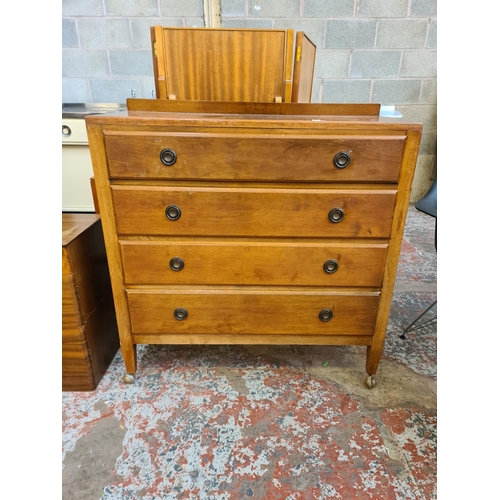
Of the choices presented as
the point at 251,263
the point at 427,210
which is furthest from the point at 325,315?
the point at 427,210

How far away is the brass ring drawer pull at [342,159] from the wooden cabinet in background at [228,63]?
1.29ft

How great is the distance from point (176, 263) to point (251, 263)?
0.26 m

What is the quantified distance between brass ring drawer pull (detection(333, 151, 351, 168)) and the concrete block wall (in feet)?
7.60

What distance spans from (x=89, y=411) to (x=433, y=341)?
5.12ft

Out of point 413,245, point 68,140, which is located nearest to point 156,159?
point 68,140

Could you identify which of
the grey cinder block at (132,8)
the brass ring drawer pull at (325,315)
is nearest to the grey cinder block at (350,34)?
the grey cinder block at (132,8)

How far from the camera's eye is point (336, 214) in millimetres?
1145

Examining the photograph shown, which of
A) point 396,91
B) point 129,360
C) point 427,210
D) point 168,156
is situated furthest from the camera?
point 396,91

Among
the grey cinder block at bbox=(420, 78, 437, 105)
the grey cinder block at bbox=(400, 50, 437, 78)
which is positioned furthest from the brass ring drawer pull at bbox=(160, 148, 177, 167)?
the grey cinder block at bbox=(420, 78, 437, 105)

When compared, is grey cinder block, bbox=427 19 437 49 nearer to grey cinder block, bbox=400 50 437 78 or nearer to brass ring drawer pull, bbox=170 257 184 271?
grey cinder block, bbox=400 50 437 78

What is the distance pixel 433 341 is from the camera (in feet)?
5.58

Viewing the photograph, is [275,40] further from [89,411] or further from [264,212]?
[89,411]

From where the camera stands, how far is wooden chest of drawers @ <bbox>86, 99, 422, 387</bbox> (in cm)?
106

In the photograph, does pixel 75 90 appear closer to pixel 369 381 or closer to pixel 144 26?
pixel 144 26
